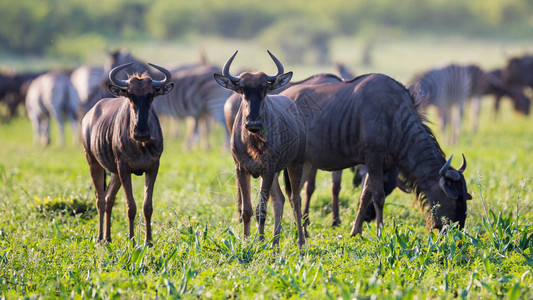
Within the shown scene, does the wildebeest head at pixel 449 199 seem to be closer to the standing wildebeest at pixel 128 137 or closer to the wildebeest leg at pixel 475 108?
the standing wildebeest at pixel 128 137

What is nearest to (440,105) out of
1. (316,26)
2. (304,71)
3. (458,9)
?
(304,71)

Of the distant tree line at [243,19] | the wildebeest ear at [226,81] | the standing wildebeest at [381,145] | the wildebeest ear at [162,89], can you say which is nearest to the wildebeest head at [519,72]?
the standing wildebeest at [381,145]

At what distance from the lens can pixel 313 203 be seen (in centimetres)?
933

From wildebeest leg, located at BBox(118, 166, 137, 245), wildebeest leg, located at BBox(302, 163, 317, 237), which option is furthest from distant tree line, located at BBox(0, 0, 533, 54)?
wildebeest leg, located at BBox(118, 166, 137, 245)

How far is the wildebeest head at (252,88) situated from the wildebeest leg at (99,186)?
197 cm

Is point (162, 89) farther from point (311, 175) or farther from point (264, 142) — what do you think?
point (311, 175)

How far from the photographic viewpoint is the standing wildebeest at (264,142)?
247 inches

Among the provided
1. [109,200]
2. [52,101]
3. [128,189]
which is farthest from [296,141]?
[52,101]

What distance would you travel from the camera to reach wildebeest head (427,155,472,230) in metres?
6.96

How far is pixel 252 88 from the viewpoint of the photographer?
6242 millimetres

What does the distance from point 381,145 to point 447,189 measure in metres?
0.88

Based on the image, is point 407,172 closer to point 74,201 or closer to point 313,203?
point 313,203

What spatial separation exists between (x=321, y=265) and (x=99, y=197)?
302cm

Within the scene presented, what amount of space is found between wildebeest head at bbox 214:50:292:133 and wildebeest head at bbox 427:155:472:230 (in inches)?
83.4
